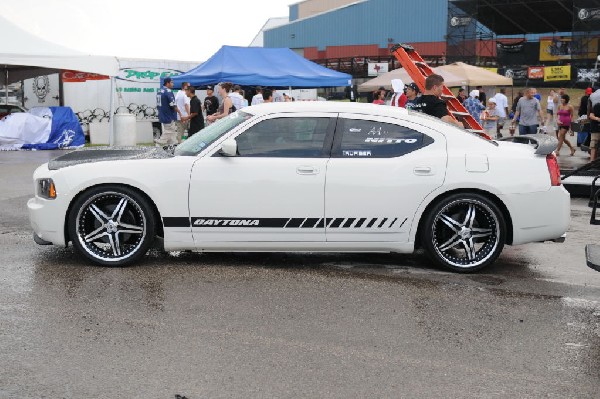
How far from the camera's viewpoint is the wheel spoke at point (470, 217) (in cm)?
662

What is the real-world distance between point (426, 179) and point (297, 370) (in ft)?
9.01

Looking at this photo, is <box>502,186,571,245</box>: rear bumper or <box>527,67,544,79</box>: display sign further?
<box>527,67,544,79</box>: display sign

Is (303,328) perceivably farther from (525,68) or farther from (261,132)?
(525,68)

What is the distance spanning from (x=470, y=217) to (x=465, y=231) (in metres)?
0.13

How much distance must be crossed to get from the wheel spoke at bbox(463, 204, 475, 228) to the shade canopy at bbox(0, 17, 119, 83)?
14046 mm

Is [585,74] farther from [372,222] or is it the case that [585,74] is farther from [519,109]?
[372,222]

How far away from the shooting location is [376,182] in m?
6.50

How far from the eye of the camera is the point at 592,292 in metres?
6.12

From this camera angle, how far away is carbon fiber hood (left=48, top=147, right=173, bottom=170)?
6.70 meters

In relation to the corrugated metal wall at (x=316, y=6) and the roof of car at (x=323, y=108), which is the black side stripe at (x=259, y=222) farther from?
the corrugated metal wall at (x=316, y=6)

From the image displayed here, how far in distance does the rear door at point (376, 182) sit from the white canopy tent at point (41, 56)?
13.4 metres

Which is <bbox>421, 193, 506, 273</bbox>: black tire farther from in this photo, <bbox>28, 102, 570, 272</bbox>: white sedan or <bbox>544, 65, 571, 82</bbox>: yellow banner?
<bbox>544, 65, 571, 82</bbox>: yellow banner

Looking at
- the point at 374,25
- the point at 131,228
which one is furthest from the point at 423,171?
the point at 374,25

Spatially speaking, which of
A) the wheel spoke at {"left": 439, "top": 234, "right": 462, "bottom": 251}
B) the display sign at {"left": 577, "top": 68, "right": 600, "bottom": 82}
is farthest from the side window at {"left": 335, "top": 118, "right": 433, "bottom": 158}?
the display sign at {"left": 577, "top": 68, "right": 600, "bottom": 82}
